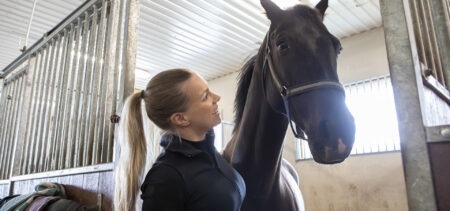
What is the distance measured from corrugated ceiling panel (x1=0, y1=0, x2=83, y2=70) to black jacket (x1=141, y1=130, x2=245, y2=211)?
13.1ft

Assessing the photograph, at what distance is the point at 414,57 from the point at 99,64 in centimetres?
149

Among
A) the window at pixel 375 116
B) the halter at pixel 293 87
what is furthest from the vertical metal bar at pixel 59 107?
Answer: the window at pixel 375 116

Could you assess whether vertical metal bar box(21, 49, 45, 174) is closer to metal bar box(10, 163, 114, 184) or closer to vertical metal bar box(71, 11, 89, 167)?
metal bar box(10, 163, 114, 184)

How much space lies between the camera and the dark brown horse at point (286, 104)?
2.79 feet

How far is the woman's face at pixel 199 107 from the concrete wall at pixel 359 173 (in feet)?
13.1

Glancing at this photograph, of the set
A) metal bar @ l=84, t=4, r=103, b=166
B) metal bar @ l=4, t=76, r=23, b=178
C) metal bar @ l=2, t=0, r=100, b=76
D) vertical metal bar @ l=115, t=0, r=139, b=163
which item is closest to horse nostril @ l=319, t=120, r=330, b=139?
vertical metal bar @ l=115, t=0, r=139, b=163

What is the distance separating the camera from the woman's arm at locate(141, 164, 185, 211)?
0.78 m

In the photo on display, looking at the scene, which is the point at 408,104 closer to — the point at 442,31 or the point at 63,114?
the point at 442,31

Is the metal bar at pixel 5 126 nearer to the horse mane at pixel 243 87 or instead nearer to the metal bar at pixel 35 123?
the metal bar at pixel 35 123

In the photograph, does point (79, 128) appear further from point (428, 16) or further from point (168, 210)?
point (428, 16)

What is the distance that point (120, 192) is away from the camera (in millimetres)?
941

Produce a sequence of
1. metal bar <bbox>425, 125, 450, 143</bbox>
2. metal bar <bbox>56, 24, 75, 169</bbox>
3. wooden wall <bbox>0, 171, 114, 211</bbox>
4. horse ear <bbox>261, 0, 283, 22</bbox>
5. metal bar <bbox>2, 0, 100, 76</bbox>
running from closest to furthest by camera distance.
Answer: metal bar <bbox>425, 125, 450, 143</bbox>, horse ear <bbox>261, 0, 283, 22</bbox>, wooden wall <bbox>0, 171, 114, 211</bbox>, metal bar <bbox>56, 24, 75, 169</bbox>, metal bar <bbox>2, 0, 100, 76</bbox>

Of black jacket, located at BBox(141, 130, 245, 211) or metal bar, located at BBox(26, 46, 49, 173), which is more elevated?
metal bar, located at BBox(26, 46, 49, 173)

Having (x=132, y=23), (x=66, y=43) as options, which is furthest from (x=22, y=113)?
(x=132, y=23)
